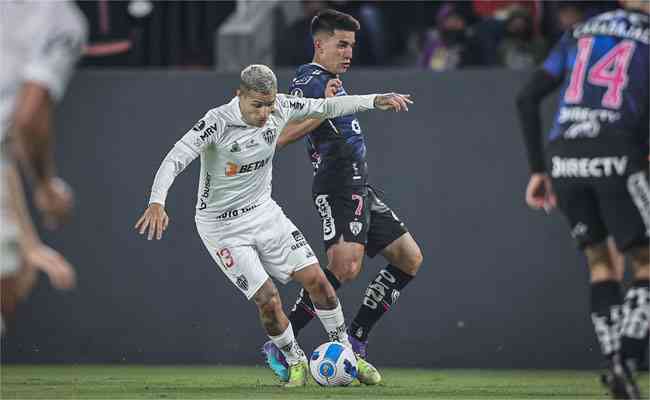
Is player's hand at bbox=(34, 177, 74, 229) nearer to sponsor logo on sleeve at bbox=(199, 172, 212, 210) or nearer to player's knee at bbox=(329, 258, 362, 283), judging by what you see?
sponsor logo on sleeve at bbox=(199, 172, 212, 210)

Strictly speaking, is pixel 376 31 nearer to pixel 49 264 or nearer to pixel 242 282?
pixel 242 282

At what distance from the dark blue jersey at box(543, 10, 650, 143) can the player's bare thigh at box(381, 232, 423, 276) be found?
3046 millimetres

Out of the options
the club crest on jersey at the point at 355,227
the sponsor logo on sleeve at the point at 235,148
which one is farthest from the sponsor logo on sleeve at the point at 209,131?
the club crest on jersey at the point at 355,227

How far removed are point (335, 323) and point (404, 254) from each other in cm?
83

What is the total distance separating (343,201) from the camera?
8992 mm

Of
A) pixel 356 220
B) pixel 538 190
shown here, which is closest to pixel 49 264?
pixel 538 190

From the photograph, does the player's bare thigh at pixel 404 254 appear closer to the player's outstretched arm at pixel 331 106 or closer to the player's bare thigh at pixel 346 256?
the player's bare thigh at pixel 346 256

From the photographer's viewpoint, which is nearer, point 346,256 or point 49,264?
point 49,264

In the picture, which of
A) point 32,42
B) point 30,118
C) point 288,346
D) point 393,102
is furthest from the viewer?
point 288,346

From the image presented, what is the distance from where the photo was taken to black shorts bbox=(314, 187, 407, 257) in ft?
29.4

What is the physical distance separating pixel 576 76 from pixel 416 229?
5.00 metres

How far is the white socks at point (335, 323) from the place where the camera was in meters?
8.69

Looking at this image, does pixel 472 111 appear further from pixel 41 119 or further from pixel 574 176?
pixel 41 119

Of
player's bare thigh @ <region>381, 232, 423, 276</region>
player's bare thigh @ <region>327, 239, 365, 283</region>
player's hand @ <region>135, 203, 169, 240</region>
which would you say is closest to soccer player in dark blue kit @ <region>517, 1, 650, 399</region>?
player's hand @ <region>135, 203, 169, 240</region>
